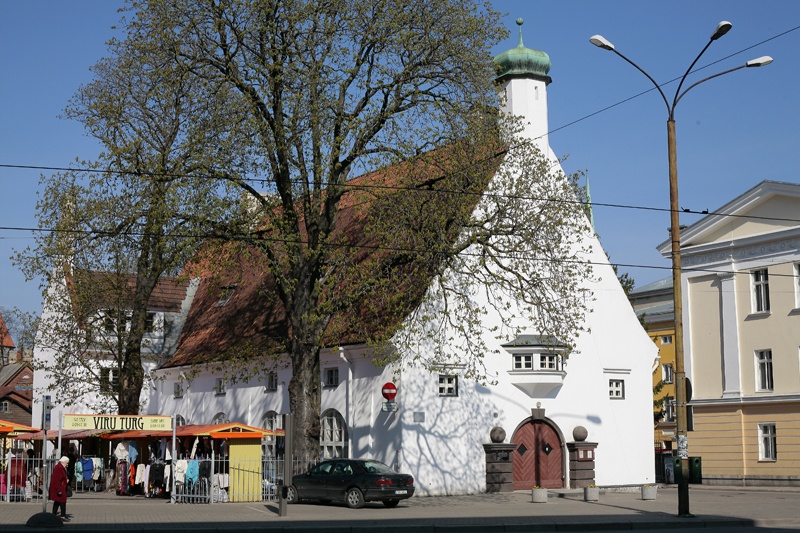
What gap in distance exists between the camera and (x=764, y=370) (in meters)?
49.2

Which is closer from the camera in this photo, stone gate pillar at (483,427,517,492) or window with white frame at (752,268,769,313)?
stone gate pillar at (483,427,517,492)

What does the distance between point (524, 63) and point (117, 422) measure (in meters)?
19.7

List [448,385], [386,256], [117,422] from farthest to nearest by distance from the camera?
[448,385] < [117,422] < [386,256]

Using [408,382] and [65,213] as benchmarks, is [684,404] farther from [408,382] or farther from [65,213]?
[65,213]

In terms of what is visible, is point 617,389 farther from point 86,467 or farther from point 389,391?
point 86,467

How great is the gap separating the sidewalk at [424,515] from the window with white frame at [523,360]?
16.1ft

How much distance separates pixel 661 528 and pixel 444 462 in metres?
11.9

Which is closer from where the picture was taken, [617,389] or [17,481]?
[17,481]

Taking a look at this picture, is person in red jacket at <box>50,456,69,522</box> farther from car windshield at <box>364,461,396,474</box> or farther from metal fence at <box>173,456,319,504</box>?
car windshield at <box>364,461,396,474</box>

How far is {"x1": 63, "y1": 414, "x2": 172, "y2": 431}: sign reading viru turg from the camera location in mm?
30678

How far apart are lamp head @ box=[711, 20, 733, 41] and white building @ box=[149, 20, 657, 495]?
1116cm

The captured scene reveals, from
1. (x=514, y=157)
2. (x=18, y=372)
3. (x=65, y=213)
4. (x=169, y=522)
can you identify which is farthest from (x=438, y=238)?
(x=18, y=372)

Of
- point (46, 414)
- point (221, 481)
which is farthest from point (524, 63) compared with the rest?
point (46, 414)

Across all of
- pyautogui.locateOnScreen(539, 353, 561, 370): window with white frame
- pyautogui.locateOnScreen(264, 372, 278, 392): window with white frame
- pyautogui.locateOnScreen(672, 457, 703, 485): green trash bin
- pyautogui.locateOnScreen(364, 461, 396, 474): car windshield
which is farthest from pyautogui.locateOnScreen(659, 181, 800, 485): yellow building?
pyautogui.locateOnScreen(364, 461, 396, 474): car windshield
